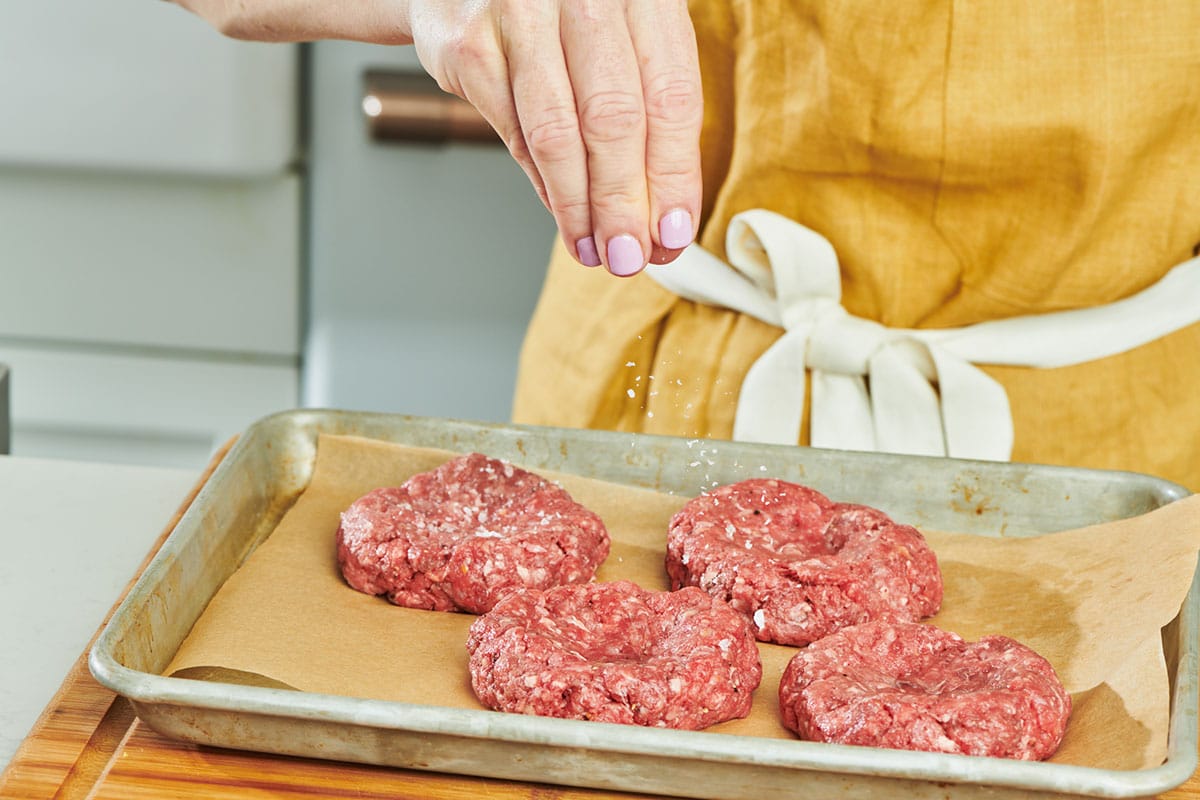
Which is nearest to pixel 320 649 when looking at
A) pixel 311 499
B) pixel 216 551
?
pixel 216 551

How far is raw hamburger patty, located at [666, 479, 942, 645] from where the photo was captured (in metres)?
1.18

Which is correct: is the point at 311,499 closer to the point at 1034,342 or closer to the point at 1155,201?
the point at 1034,342

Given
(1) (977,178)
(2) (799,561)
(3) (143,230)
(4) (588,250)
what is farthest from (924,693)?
(3) (143,230)

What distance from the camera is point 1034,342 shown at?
58.9 inches

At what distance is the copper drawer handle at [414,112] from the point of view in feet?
7.57

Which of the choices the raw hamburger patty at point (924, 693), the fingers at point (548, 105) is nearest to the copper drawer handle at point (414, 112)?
the fingers at point (548, 105)

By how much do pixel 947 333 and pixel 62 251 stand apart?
5.83 feet

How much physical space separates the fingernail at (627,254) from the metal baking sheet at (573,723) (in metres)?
0.37

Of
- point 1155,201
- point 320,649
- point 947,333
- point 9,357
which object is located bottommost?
point 9,357

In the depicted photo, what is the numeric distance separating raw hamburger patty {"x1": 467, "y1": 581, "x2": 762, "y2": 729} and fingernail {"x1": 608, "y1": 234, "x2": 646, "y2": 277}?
29 cm

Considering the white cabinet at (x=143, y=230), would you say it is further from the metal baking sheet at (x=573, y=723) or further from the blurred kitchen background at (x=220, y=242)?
the metal baking sheet at (x=573, y=723)

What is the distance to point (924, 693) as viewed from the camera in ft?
3.37

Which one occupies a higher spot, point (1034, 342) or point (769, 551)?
point (1034, 342)

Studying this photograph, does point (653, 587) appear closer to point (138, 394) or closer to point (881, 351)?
point (881, 351)
